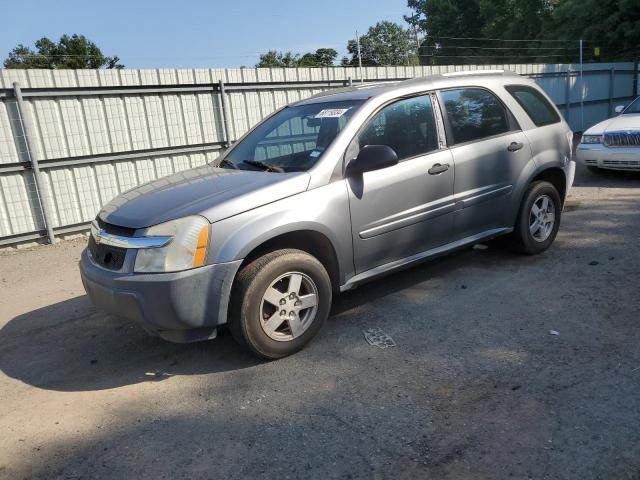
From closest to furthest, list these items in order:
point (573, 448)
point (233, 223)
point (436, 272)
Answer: point (573, 448), point (233, 223), point (436, 272)

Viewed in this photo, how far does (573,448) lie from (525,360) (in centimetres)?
89

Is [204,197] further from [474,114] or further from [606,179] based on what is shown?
[606,179]

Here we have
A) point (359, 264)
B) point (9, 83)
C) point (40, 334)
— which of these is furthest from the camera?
point (9, 83)

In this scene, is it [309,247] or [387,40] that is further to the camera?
[387,40]

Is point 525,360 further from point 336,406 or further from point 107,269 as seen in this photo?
point 107,269

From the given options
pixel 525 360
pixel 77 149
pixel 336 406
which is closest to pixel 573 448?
pixel 525 360

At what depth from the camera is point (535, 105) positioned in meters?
5.23

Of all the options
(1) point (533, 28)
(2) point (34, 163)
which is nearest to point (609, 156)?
(2) point (34, 163)

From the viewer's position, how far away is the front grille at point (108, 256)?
3375 millimetres

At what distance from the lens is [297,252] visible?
140 inches

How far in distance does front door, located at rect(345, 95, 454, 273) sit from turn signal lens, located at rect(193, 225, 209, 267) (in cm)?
110

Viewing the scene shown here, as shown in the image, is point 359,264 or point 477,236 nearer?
point 359,264

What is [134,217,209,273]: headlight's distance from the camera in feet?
10.5

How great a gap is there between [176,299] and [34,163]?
17.4 feet
